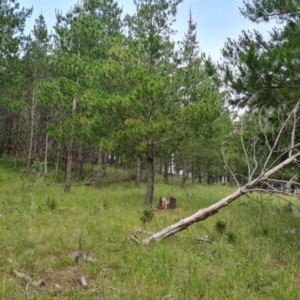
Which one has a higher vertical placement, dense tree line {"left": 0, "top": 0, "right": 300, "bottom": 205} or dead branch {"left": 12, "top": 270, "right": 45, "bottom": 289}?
dense tree line {"left": 0, "top": 0, "right": 300, "bottom": 205}

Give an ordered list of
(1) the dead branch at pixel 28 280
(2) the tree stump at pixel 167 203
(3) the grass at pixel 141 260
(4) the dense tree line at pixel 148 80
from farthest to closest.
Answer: (2) the tree stump at pixel 167 203
(4) the dense tree line at pixel 148 80
(1) the dead branch at pixel 28 280
(3) the grass at pixel 141 260

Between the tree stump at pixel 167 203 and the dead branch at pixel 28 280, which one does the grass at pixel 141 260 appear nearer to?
the dead branch at pixel 28 280

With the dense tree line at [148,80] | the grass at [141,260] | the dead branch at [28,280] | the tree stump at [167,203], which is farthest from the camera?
the tree stump at [167,203]

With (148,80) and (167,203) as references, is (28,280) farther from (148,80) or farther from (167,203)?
(148,80)

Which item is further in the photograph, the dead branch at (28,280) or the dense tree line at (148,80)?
the dense tree line at (148,80)

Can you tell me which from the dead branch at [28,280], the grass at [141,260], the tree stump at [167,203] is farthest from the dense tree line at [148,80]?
the dead branch at [28,280]

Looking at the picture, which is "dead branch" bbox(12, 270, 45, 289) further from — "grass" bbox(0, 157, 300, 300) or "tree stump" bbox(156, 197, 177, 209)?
"tree stump" bbox(156, 197, 177, 209)

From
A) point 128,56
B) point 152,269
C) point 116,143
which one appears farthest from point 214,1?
point 152,269

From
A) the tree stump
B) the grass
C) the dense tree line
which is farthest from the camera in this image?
the tree stump

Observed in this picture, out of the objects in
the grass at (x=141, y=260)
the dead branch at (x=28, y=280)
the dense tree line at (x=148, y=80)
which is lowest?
the dead branch at (x=28, y=280)

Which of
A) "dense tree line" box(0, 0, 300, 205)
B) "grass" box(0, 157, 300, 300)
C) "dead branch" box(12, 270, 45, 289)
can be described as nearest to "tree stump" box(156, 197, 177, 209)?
"dense tree line" box(0, 0, 300, 205)

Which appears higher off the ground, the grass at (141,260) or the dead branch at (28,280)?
the grass at (141,260)

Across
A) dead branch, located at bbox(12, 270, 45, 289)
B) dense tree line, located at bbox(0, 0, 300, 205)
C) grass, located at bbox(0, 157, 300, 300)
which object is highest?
dense tree line, located at bbox(0, 0, 300, 205)

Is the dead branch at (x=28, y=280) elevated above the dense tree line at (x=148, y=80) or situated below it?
below
